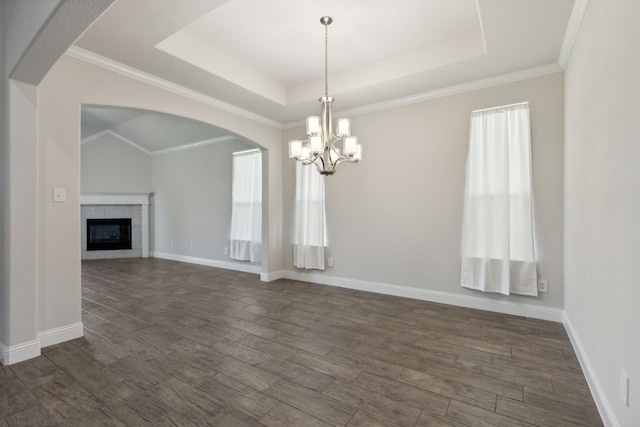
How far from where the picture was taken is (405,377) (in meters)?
2.16

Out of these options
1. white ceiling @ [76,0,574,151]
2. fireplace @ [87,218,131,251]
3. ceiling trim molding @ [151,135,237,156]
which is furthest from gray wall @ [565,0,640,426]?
fireplace @ [87,218,131,251]

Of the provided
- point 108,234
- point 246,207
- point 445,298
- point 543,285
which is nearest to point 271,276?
point 246,207

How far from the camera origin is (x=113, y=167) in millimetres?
7617

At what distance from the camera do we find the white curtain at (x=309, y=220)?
4.84 m

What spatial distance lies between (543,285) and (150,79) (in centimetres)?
497

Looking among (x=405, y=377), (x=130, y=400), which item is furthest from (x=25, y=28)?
(x=405, y=377)

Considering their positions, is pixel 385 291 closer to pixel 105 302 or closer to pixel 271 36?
pixel 271 36

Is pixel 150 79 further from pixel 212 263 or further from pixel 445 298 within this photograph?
pixel 445 298

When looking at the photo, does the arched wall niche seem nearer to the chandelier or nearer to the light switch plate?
the light switch plate

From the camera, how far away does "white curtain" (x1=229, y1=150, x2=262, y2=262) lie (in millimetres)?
5727

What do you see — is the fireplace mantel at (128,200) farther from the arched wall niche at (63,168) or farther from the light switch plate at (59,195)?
the light switch plate at (59,195)

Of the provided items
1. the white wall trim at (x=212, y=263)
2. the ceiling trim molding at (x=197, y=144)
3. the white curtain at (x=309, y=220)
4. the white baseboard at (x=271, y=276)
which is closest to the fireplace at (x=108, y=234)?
the white wall trim at (x=212, y=263)

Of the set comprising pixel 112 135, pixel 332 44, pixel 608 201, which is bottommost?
pixel 608 201

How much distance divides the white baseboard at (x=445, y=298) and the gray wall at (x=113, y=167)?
5.77m
